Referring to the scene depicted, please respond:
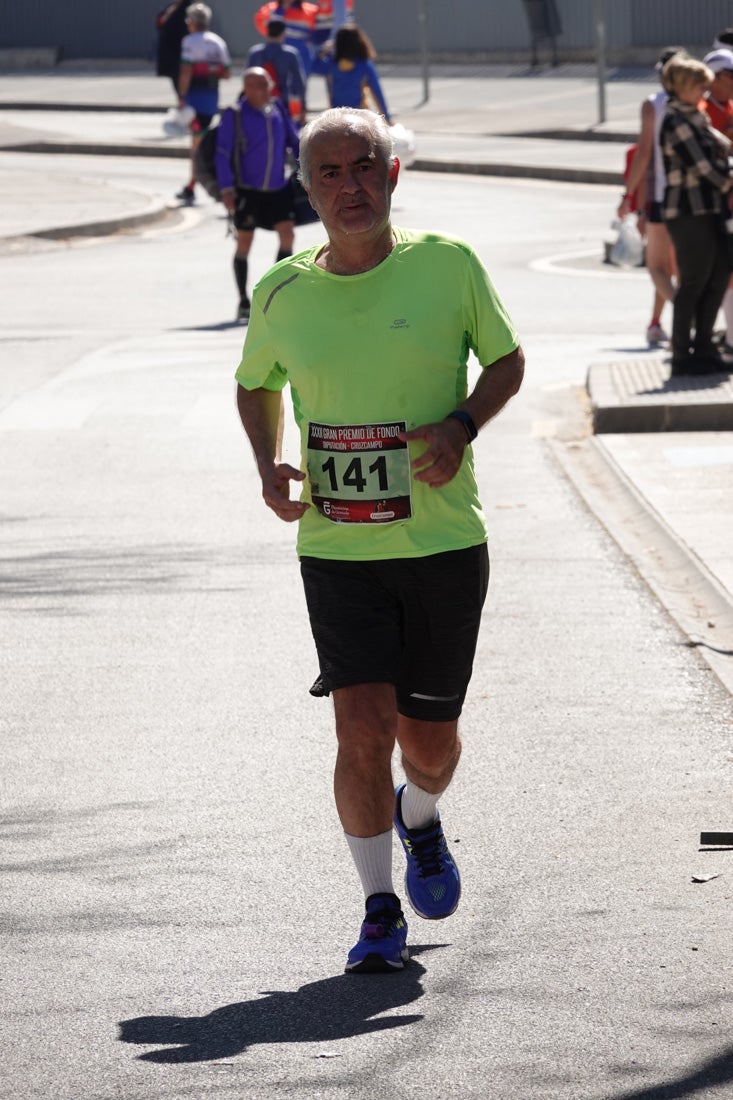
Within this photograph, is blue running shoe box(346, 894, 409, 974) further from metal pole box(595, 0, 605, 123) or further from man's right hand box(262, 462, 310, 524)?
metal pole box(595, 0, 605, 123)

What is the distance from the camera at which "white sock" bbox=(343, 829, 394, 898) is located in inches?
191

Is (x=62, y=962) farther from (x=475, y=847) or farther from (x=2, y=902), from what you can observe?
(x=475, y=847)

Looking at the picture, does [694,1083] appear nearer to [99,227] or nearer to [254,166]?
[254,166]

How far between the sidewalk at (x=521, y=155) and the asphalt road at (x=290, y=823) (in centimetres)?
50

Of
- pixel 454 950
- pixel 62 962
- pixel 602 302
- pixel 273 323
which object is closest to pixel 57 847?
pixel 62 962

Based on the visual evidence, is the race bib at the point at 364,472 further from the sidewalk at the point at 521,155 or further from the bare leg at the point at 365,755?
the sidewalk at the point at 521,155

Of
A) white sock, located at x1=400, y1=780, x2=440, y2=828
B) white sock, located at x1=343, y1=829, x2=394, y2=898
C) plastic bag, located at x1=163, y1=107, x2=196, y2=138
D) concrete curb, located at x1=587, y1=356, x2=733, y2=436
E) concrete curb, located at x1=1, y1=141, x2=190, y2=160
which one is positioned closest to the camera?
white sock, located at x1=343, y1=829, x2=394, y2=898

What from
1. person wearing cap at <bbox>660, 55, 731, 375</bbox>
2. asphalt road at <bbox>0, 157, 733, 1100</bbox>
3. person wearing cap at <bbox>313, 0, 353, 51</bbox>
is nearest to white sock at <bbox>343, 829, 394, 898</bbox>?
asphalt road at <bbox>0, 157, 733, 1100</bbox>

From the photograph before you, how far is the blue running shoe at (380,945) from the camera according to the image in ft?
15.4

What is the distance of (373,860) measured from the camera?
486 cm

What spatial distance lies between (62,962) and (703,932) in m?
1.49

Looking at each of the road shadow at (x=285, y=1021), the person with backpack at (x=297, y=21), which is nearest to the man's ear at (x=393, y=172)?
the road shadow at (x=285, y=1021)

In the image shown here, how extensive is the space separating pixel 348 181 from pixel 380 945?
67.7 inches

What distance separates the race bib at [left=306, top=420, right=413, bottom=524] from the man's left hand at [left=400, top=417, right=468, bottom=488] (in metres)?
0.05
